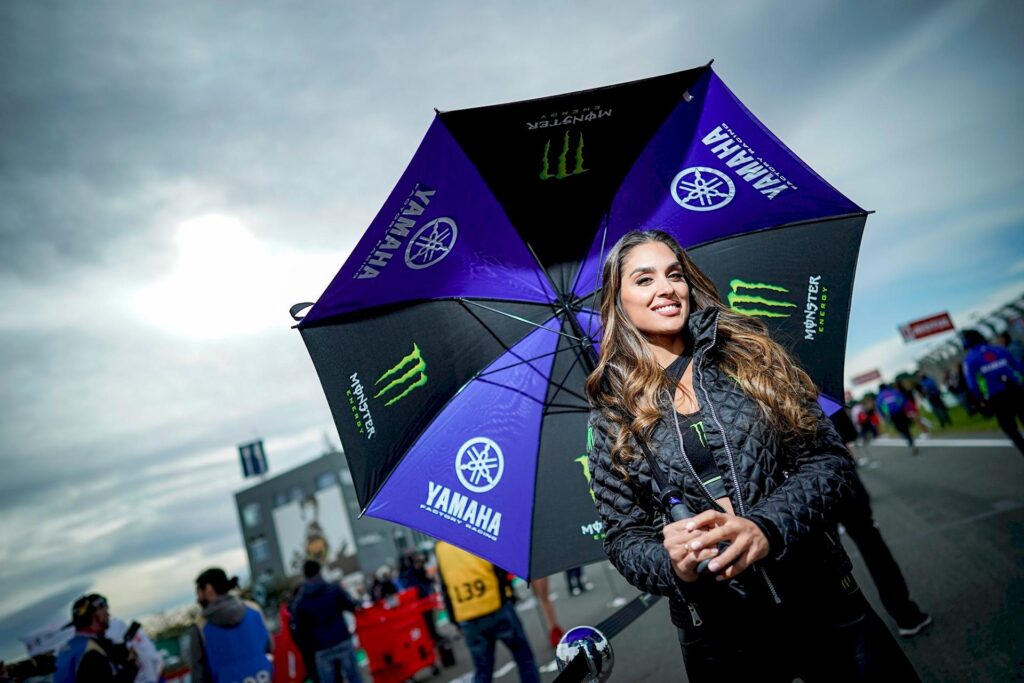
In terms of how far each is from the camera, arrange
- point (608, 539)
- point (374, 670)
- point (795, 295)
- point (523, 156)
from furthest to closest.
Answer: point (374, 670), point (795, 295), point (523, 156), point (608, 539)

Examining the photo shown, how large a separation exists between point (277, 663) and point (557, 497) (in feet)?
A: 25.8

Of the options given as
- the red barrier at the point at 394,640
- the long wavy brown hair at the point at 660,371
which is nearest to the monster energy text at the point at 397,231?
the long wavy brown hair at the point at 660,371

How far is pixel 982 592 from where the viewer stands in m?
4.12

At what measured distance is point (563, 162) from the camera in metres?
2.63

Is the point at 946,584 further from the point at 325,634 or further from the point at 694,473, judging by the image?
the point at 325,634

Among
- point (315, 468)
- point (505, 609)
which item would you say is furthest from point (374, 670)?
point (315, 468)

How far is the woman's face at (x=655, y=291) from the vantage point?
191cm

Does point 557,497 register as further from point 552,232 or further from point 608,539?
point 552,232

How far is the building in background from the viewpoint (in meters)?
57.0

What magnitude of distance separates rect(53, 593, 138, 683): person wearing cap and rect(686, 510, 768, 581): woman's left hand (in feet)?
20.0

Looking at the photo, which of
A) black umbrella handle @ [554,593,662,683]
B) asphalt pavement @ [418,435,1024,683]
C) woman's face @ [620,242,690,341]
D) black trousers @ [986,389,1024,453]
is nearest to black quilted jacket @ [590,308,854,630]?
woman's face @ [620,242,690,341]

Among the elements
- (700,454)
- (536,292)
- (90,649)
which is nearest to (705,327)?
(700,454)

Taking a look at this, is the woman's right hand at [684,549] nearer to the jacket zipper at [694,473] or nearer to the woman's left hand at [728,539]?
the woman's left hand at [728,539]

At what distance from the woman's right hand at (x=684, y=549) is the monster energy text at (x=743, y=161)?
1.99 meters
